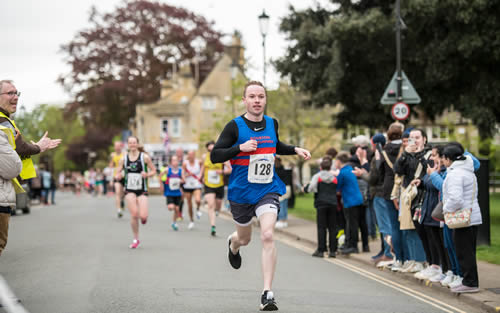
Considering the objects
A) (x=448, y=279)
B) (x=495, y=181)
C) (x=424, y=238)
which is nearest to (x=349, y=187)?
(x=424, y=238)

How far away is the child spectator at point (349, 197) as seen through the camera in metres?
12.6

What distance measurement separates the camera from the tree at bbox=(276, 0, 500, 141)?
1825cm

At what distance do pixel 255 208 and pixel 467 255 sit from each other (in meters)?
2.66

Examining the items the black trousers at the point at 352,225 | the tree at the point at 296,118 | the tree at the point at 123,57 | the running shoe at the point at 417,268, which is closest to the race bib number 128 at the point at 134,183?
the black trousers at the point at 352,225

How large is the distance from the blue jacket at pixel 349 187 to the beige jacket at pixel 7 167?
274 inches

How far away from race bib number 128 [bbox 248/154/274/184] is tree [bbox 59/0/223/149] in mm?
45404

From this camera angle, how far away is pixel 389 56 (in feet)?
68.7

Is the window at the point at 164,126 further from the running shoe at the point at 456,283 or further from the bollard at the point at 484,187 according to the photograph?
the running shoe at the point at 456,283

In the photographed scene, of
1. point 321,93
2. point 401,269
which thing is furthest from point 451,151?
point 321,93

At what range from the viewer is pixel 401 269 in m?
10.3

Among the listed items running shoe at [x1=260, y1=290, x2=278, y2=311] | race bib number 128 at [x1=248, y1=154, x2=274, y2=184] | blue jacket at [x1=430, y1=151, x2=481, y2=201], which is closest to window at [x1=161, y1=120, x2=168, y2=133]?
blue jacket at [x1=430, y1=151, x2=481, y2=201]

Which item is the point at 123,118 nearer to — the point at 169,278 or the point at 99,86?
the point at 99,86

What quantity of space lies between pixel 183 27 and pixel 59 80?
1014cm

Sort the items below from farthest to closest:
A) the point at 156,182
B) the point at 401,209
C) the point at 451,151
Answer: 1. the point at 156,182
2. the point at 401,209
3. the point at 451,151
